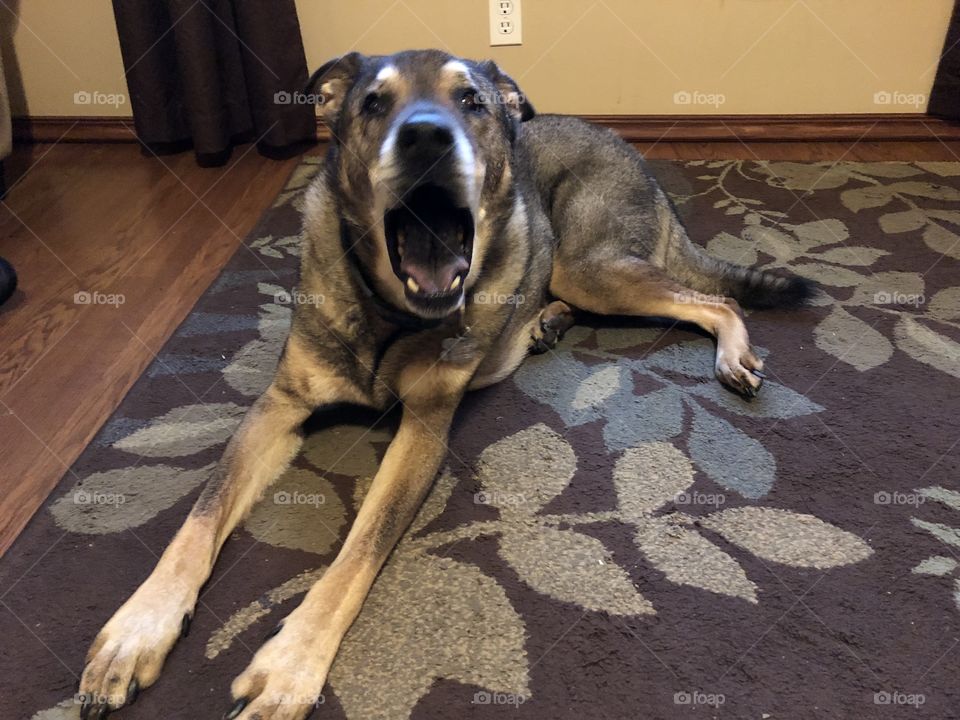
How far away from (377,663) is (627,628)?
0.40 m

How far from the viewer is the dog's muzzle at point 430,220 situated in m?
1.28

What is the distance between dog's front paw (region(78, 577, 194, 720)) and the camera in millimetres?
1042

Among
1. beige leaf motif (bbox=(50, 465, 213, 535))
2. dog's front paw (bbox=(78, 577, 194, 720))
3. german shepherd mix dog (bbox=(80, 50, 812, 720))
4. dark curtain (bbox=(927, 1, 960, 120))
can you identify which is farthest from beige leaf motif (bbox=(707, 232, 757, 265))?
dog's front paw (bbox=(78, 577, 194, 720))

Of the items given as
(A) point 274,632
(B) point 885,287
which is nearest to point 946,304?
(B) point 885,287

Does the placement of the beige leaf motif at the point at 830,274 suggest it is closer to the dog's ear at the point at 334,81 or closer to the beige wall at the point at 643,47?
the beige wall at the point at 643,47

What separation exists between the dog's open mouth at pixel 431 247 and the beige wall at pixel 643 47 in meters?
1.83

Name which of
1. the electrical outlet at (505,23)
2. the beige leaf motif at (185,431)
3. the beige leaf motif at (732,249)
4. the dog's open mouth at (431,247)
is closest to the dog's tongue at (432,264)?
the dog's open mouth at (431,247)

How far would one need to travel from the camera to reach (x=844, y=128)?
309cm

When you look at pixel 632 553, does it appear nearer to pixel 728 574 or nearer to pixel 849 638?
pixel 728 574

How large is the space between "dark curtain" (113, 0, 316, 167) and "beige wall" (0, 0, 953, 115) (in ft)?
0.88

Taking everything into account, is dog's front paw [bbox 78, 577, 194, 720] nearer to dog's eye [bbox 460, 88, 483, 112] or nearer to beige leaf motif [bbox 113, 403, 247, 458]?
beige leaf motif [bbox 113, 403, 247, 458]

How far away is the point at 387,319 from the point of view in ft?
4.82

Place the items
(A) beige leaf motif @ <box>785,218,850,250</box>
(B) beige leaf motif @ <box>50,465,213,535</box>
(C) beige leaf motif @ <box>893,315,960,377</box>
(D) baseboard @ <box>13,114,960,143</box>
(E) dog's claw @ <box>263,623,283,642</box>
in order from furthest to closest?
1. (D) baseboard @ <box>13,114,960,143</box>
2. (A) beige leaf motif @ <box>785,218,850,250</box>
3. (C) beige leaf motif @ <box>893,315,960,377</box>
4. (B) beige leaf motif @ <box>50,465,213,535</box>
5. (E) dog's claw @ <box>263,623,283,642</box>

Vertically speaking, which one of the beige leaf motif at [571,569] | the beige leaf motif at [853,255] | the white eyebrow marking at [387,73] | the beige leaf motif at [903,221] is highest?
the white eyebrow marking at [387,73]
